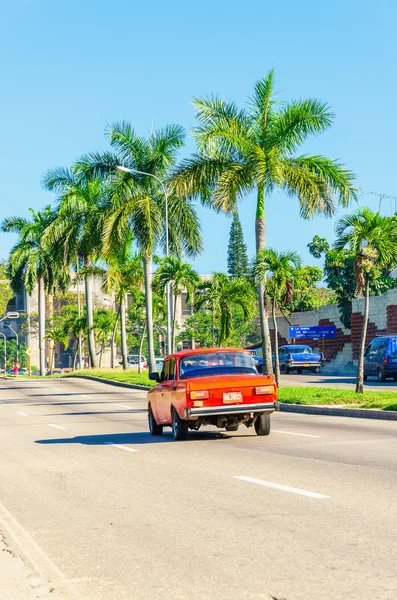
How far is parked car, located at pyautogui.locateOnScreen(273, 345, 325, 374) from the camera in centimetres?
6022

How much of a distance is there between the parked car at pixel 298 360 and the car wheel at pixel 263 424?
4155cm

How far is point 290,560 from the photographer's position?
7242mm

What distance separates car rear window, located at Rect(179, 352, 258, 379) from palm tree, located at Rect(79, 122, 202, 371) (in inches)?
1018

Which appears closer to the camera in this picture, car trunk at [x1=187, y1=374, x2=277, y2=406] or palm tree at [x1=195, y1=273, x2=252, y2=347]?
car trunk at [x1=187, y1=374, x2=277, y2=406]

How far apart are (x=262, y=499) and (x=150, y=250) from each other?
3494cm

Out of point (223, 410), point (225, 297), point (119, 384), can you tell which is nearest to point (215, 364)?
point (223, 410)

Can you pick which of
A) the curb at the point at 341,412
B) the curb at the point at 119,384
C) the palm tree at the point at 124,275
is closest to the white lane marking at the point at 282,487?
the curb at the point at 341,412

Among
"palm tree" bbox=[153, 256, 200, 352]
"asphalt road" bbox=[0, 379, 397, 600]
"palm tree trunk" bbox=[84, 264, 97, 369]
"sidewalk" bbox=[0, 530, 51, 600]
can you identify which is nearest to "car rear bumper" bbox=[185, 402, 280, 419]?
"asphalt road" bbox=[0, 379, 397, 600]

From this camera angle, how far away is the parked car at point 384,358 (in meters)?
43.6

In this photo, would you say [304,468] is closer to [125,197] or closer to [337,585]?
[337,585]

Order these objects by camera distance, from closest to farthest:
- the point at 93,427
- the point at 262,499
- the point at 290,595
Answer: the point at 290,595 < the point at 262,499 < the point at 93,427

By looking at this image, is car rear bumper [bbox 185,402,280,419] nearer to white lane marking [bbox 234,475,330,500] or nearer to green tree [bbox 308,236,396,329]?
white lane marking [bbox 234,475,330,500]

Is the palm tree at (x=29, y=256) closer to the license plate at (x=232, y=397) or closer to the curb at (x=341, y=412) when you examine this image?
the curb at (x=341, y=412)

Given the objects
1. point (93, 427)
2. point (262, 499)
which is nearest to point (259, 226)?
point (93, 427)
